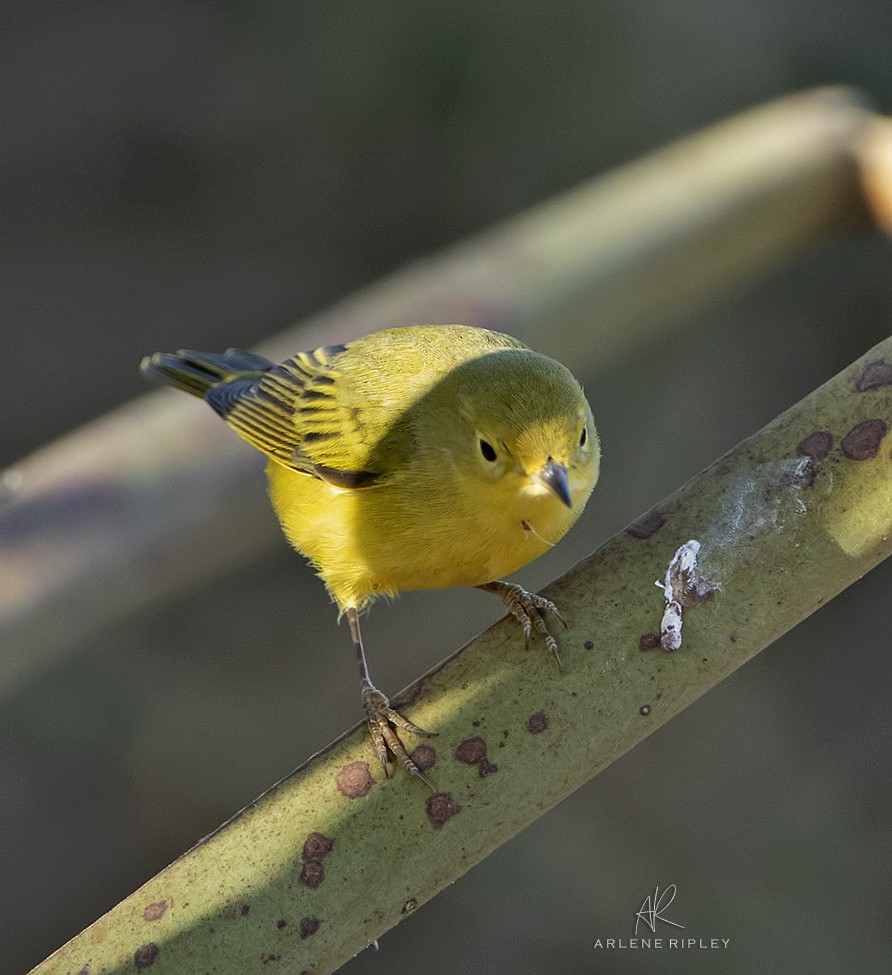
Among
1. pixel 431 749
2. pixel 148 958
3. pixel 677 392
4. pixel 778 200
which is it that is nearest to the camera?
pixel 148 958

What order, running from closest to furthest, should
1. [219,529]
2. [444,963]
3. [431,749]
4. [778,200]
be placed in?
[431,749] < [219,529] < [778,200] < [444,963]

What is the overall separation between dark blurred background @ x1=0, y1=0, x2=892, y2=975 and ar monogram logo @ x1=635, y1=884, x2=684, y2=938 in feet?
1.29

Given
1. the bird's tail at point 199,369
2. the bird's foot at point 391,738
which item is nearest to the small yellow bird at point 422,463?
the bird's foot at point 391,738

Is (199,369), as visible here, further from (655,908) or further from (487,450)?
(655,908)

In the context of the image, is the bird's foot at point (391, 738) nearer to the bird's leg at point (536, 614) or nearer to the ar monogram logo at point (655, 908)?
the bird's leg at point (536, 614)

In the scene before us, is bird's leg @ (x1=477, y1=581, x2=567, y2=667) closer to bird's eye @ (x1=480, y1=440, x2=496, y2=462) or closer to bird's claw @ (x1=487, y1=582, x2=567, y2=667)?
bird's claw @ (x1=487, y1=582, x2=567, y2=667)

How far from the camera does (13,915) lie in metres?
6.08

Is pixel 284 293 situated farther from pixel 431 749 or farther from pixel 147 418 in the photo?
pixel 431 749

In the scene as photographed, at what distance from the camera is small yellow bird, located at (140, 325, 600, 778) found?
2.68 m

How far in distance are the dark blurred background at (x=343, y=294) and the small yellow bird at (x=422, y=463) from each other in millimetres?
3051

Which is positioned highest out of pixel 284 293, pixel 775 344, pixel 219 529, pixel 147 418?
pixel 147 418

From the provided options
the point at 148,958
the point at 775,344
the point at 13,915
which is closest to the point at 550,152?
the point at 775,344

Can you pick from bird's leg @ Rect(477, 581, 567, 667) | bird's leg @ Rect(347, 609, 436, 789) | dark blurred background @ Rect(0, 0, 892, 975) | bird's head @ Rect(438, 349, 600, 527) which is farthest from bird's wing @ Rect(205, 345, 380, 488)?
dark blurred background @ Rect(0, 0, 892, 975)

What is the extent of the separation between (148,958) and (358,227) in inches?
232
